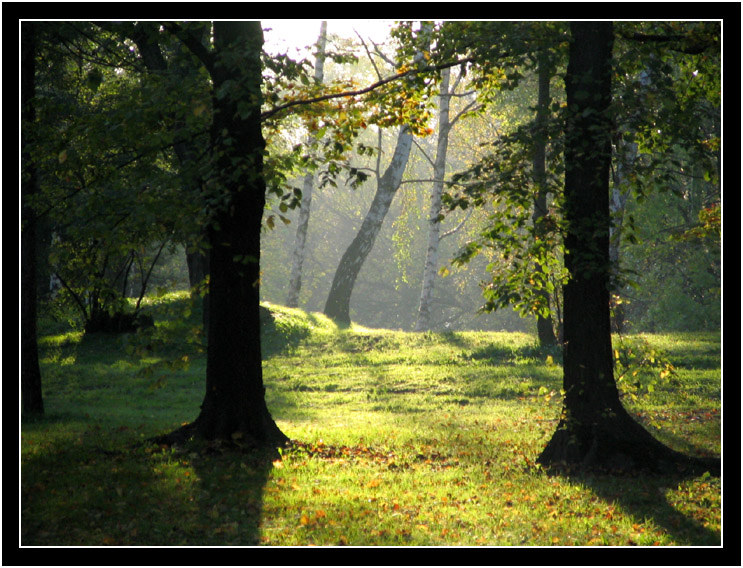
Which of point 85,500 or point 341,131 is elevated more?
point 341,131

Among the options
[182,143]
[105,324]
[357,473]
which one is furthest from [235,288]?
[105,324]

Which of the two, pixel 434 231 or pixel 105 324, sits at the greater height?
pixel 434 231

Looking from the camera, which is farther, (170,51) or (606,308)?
(170,51)

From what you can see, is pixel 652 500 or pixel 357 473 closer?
pixel 652 500

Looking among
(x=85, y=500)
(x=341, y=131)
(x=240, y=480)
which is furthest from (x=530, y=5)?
(x=85, y=500)

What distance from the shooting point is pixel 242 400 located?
27.9ft

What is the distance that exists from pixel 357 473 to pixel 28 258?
601 centimetres

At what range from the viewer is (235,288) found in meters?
8.34

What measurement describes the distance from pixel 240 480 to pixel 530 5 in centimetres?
540

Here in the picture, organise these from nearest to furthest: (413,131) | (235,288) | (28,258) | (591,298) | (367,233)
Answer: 1. (591,298)
2. (235,288)
3. (413,131)
4. (28,258)
5. (367,233)

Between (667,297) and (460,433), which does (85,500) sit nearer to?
(460,433)

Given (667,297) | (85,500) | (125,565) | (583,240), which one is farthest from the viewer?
(667,297)

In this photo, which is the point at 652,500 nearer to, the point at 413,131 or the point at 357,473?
the point at 357,473

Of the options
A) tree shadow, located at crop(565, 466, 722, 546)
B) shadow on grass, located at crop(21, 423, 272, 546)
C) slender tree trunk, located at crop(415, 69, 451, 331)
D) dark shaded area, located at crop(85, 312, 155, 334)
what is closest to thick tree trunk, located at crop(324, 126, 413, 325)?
slender tree trunk, located at crop(415, 69, 451, 331)
